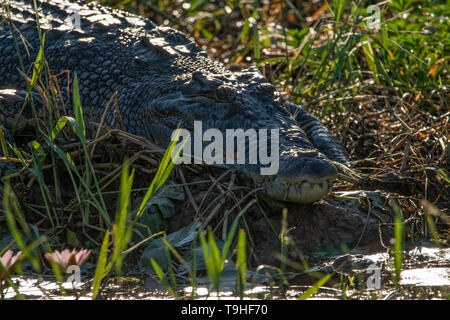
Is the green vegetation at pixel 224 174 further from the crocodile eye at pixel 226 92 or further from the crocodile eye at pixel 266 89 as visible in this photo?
the crocodile eye at pixel 266 89

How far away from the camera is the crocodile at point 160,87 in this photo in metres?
2.93

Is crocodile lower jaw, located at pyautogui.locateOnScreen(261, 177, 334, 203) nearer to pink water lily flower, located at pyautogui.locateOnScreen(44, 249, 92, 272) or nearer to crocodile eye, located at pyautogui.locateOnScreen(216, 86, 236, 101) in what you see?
crocodile eye, located at pyautogui.locateOnScreen(216, 86, 236, 101)

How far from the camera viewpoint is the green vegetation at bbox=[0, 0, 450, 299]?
8.00 ft

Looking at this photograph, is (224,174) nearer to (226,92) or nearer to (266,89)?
(226,92)

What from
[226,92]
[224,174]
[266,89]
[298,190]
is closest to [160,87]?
[226,92]

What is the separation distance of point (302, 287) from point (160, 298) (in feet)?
1.91

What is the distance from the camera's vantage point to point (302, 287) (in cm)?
251

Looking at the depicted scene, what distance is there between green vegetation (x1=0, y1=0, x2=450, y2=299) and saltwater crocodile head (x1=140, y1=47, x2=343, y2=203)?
0.20 meters

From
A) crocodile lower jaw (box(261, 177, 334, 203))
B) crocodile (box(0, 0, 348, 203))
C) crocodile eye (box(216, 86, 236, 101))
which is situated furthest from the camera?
crocodile eye (box(216, 86, 236, 101))

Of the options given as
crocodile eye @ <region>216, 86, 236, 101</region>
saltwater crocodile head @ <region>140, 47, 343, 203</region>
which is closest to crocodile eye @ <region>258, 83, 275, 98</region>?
saltwater crocodile head @ <region>140, 47, 343, 203</region>

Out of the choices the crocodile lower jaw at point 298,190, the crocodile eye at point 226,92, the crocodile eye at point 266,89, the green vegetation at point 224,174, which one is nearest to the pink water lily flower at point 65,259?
the green vegetation at point 224,174

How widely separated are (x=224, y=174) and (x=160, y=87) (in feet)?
3.18

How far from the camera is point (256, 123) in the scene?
333cm
